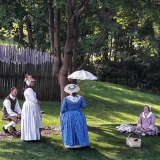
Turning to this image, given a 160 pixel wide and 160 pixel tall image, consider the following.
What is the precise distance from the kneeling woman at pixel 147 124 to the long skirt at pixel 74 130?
239 cm

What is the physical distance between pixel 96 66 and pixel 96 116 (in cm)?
1276

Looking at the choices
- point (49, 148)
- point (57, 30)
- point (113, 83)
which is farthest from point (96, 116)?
point (113, 83)

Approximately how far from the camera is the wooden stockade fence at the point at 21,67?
15.4 m

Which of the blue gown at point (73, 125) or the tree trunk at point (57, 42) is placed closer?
the blue gown at point (73, 125)

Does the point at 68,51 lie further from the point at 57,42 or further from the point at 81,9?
the point at 81,9

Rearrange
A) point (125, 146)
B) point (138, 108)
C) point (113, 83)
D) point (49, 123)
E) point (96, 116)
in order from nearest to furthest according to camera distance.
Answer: point (125, 146) < point (49, 123) < point (96, 116) < point (138, 108) < point (113, 83)

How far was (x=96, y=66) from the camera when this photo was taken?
86.6 feet

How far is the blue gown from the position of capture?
336 inches

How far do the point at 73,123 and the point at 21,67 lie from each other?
7458 millimetres

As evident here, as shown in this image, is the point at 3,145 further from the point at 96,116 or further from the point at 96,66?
the point at 96,66

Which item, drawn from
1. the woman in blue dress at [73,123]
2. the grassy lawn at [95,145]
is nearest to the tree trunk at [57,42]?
the grassy lawn at [95,145]

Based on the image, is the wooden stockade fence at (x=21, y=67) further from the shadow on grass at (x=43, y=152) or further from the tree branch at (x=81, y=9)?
the shadow on grass at (x=43, y=152)

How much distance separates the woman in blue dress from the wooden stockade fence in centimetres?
707

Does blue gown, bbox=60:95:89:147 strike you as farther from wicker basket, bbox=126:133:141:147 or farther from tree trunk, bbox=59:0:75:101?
tree trunk, bbox=59:0:75:101
